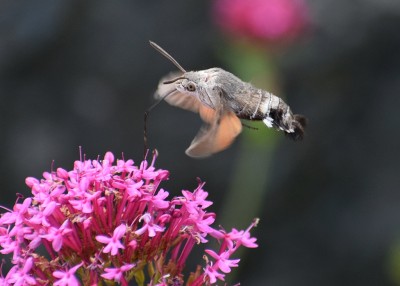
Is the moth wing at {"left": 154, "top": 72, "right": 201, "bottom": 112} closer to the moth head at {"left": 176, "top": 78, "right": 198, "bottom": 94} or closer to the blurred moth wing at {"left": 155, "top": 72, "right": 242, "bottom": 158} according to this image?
the blurred moth wing at {"left": 155, "top": 72, "right": 242, "bottom": 158}

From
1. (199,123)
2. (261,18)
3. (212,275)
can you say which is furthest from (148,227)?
(199,123)

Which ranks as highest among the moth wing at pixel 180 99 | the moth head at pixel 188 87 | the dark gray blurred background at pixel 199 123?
the moth head at pixel 188 87

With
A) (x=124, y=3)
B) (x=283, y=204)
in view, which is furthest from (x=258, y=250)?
(x=124, y=3)

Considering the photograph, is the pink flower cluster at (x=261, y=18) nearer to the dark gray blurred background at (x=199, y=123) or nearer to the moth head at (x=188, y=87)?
the dark gray blurred background at (x=199, y=123)

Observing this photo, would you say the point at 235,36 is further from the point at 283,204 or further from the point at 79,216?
the point at 79,216

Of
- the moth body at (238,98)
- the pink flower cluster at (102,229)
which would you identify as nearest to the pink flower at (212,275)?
the pink flower cluster at (102,229)

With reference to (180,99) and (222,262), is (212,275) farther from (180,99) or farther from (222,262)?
(180,99)

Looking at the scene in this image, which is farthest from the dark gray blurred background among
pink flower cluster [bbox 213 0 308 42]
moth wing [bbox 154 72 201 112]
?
moth wing [bbox 154 72 201 112]
